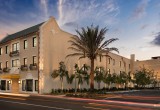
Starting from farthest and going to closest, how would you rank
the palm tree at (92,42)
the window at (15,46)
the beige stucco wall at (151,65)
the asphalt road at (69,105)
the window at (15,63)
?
the beige stucco wall at (151,65), the window at (15,46), the window at (15,63), the palm tree at (92,42), the asphalt road at (69,105)

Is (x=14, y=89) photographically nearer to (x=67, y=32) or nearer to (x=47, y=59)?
(x=47, y=59)

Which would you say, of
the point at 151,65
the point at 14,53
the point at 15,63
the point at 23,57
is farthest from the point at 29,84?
the point at 151,65

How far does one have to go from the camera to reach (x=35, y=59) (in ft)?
150

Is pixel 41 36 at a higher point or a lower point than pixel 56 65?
higher

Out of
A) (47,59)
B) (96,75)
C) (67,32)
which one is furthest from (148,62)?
(47,59)

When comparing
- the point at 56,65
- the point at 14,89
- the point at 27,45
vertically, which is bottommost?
the point at 14,89

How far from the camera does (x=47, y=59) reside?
148 ft

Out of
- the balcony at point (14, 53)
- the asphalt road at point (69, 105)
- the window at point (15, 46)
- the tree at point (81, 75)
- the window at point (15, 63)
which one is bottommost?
the asphalt road at point (69, 105)

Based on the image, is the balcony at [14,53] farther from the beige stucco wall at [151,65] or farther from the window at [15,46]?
the beige stucco wall at [151,65]

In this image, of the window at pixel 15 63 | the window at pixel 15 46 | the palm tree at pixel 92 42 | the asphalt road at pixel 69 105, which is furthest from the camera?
the window at pixel 15 46

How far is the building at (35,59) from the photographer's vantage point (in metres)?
44.3

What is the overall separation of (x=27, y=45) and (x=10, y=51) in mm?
6767

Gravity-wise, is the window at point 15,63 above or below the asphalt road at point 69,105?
above

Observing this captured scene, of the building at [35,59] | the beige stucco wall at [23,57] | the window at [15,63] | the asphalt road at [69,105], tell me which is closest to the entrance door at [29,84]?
the building at [35,59]
